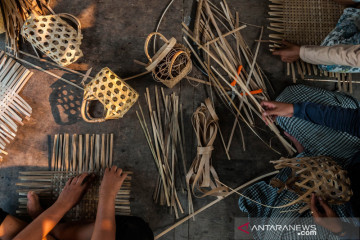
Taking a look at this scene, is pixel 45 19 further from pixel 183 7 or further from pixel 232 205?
pixel 232 205

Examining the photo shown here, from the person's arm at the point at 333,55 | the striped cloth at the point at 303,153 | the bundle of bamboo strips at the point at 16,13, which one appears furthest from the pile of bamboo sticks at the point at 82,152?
the person's arm at the point at 333,55

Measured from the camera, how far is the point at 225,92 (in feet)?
6.73

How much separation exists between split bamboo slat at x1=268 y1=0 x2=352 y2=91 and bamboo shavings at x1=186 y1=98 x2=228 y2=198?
2.31 ft

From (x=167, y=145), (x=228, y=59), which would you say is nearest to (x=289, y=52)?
(x=228, y=59)

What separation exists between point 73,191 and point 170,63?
108 centimetres

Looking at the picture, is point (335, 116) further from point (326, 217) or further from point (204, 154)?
point (204, 154)

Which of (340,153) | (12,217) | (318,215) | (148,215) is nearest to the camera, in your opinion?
(318,215)

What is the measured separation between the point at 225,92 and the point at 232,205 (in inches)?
32.2

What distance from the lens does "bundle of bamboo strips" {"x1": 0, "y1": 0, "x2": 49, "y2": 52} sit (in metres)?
1.96

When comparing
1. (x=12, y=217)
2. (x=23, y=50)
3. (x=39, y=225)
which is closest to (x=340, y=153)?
(x=39, y=225)

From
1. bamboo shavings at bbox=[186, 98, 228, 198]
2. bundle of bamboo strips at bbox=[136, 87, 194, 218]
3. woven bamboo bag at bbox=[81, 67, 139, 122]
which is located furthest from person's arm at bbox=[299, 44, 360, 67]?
woven bamboo bag at bbox=[81, 67, 139, 122]

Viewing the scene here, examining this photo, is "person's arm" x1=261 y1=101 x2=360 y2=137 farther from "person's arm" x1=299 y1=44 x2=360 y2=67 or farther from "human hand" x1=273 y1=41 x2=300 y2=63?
"human hand" x1=273 y1=41 x2=300 y2=63

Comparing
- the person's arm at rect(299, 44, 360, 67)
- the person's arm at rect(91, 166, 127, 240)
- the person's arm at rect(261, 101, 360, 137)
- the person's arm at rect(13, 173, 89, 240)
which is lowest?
the person's arm at rect(13, 173, 89, 240)

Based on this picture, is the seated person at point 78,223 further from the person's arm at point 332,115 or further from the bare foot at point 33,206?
the person's arm at point 332,115
